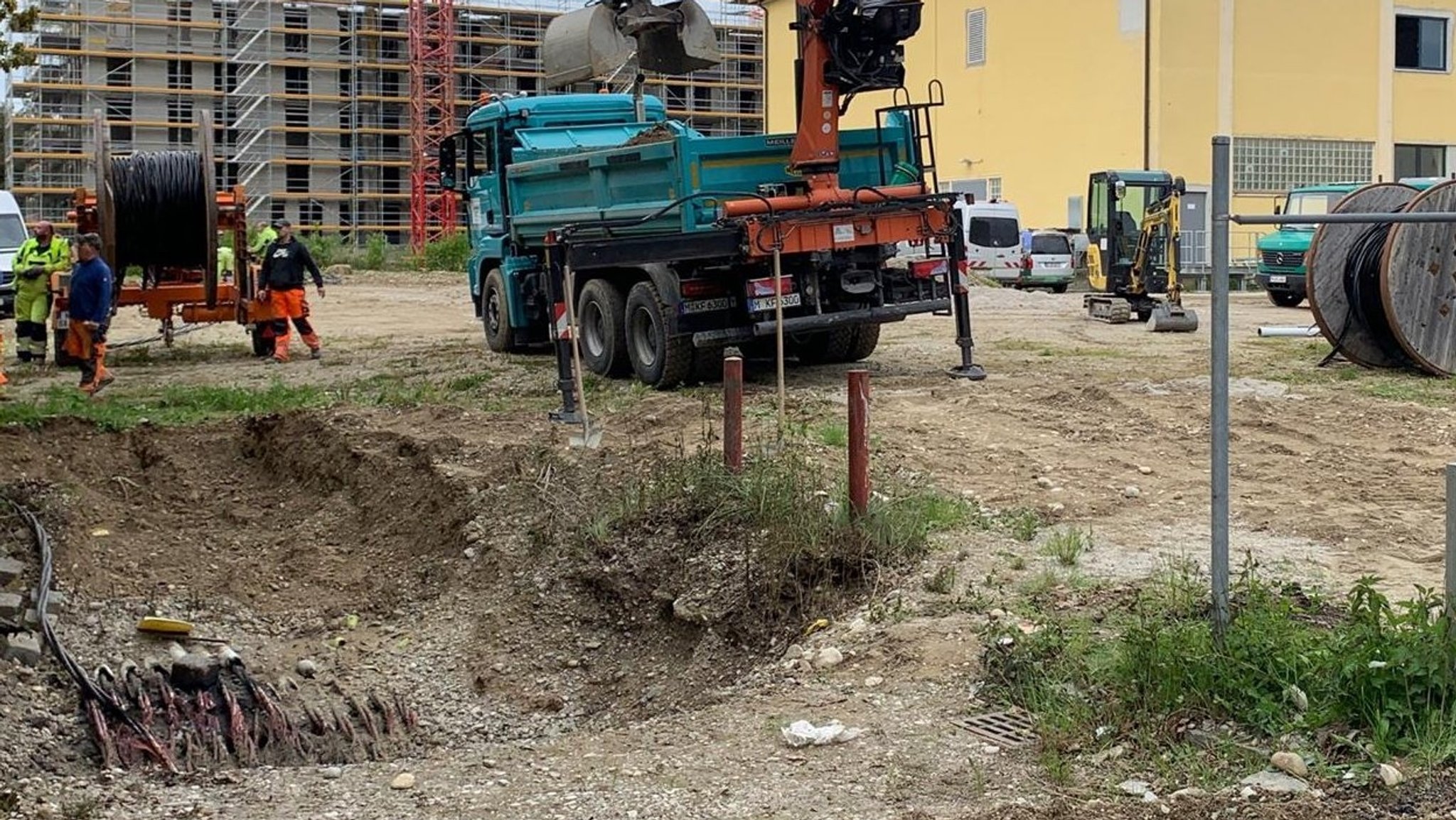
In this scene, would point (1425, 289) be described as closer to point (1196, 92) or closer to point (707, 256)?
point (707, 256)

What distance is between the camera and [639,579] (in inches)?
353

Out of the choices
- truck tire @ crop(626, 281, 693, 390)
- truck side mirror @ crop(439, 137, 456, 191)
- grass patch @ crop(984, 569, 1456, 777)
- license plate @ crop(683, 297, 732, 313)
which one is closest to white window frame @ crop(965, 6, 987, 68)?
truck side mirror @ crop(439, 137, 456, 191)

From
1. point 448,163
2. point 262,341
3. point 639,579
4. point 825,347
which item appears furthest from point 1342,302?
point 262,341

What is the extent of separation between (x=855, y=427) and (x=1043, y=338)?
13734mm

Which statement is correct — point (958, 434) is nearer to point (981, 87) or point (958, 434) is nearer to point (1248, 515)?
point (1248, 515)

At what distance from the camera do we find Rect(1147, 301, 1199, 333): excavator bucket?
22.5 meters

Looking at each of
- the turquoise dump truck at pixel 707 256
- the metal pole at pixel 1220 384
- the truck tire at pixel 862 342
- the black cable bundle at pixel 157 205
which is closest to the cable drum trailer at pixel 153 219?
the black cable bundle at pixel 157 205

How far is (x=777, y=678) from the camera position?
6.90 meters

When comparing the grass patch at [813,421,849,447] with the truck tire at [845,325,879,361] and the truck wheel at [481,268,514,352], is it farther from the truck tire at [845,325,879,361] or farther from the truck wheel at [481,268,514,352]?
the truck wheel at [481,268,514,352]

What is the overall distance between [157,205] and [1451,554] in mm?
15090

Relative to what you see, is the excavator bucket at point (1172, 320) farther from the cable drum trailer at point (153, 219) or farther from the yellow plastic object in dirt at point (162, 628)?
the yellow plastic object in dirt at point (162, 628)

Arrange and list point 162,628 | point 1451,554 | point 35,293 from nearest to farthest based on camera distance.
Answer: point 1451,554 → point 162,628 → point 35,293

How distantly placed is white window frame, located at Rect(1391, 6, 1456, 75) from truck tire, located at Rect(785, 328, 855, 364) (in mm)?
33679

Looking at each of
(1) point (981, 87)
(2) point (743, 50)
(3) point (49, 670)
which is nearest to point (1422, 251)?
(3) point (49, 670)
